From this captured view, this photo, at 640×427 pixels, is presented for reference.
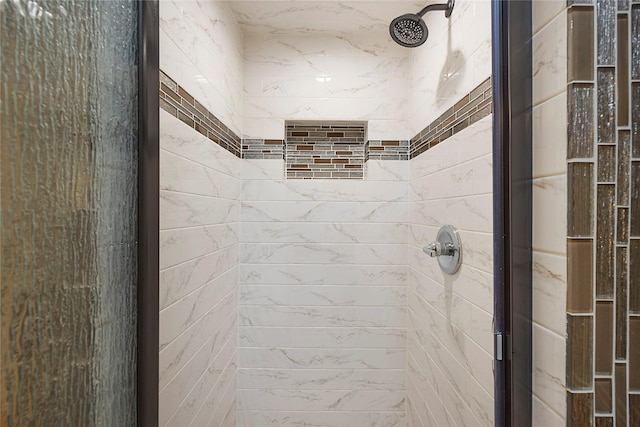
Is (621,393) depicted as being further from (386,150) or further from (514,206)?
(386,150)

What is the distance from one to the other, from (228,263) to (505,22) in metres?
1.55

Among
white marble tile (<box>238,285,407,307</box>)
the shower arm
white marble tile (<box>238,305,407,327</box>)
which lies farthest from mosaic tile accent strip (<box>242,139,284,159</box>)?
the shower arm

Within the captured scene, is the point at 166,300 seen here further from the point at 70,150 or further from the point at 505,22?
the point at 505,22

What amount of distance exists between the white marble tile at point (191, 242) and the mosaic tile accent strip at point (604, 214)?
1.00 m

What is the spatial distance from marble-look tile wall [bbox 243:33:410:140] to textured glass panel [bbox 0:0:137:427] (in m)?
1.28

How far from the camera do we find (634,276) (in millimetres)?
564

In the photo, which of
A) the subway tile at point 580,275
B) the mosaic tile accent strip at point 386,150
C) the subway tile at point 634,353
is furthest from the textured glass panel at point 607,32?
the mosaic tile accent strip at point 386,150

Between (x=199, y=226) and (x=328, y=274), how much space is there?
0.91m

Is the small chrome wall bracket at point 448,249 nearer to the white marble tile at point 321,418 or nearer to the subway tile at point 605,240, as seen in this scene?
the subway tile at point 605,240

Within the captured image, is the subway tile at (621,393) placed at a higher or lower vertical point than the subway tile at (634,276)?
lower

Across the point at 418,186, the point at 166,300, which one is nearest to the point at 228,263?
the point at 166,300

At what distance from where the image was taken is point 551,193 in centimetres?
63

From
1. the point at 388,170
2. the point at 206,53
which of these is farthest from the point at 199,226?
the point at 388,170

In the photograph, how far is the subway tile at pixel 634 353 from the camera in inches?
22.2
